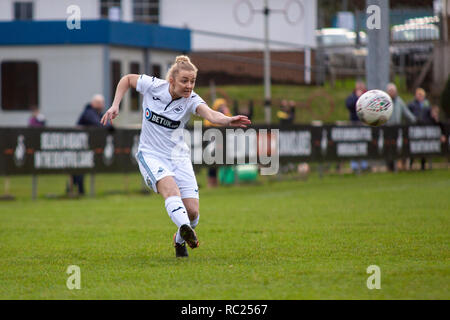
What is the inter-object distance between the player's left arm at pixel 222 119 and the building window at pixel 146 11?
107 ft

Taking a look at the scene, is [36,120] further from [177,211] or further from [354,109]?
[177,211]

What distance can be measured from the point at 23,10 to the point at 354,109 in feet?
71.9

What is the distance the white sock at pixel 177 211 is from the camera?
8.25 metres

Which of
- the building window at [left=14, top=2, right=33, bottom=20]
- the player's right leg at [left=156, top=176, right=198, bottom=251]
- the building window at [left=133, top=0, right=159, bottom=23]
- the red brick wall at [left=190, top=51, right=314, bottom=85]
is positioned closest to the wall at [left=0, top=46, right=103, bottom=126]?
the red brick wall at [left=190, top=51, right=314, bottom=85]

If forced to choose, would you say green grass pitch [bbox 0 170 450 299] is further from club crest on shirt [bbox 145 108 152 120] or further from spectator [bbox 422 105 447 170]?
spectator [bbox 422 105 447 170]

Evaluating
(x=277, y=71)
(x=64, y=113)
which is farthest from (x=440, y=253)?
(x=277, y=71)

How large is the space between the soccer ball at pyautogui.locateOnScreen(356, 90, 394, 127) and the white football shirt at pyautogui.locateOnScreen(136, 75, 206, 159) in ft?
10.5

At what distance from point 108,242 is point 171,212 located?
2.30 meters

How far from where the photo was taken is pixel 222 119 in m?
8.23

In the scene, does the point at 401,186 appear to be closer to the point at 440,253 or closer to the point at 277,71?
the point at 440,253

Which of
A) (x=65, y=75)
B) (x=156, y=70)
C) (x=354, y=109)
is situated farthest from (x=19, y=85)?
(x=354, y=109)

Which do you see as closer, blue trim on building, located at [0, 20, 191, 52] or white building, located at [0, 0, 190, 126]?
blue trim on building, located at [0, 20, 191, 52]

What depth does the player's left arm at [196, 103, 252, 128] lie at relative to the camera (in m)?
8.02

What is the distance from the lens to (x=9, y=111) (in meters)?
26.5
